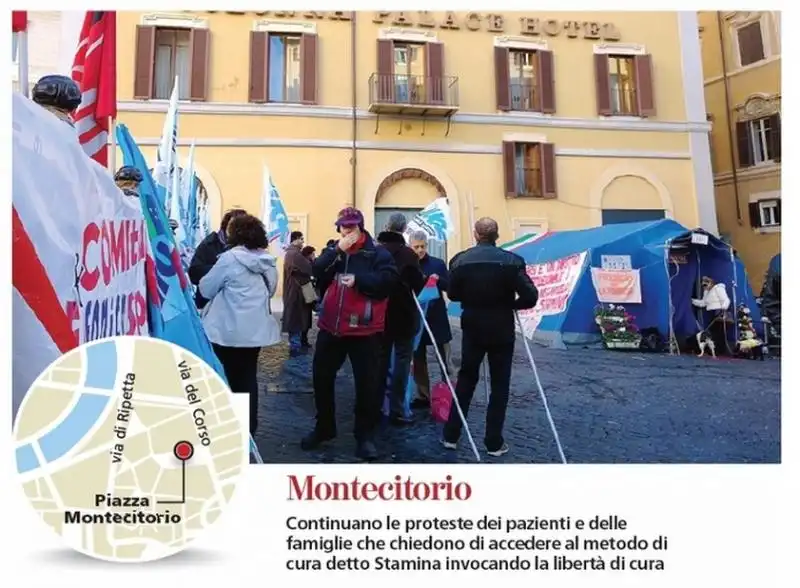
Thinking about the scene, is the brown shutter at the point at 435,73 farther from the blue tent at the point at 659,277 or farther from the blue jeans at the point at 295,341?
the blue jeans at the point at 295,341

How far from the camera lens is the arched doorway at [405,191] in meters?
7.12

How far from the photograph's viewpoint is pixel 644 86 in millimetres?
6969

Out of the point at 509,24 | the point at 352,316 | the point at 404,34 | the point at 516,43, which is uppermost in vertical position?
the point at 516,43

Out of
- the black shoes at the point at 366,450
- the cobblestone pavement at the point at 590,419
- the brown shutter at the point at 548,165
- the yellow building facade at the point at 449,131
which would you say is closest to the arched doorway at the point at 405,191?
the yellow building facade at the point at 449,131

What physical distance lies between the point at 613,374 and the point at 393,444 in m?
3.02

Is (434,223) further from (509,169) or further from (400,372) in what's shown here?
(509,169)

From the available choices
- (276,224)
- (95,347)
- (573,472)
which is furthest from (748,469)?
(276,224)

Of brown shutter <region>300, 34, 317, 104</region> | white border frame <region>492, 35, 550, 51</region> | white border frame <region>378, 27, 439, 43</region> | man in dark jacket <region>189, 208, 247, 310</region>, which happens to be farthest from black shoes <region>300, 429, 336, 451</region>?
brown shutter <region>300, 34, 317, 104</region>

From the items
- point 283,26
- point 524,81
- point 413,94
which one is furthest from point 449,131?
point 283,26

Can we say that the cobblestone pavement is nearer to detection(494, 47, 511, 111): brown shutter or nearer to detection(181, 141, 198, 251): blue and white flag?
detection(181, 141, 198, 251): blue and white flag

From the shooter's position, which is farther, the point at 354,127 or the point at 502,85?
the point at 502,85

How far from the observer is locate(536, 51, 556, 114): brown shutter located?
21.7 ft

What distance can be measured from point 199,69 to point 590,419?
5.60 metres

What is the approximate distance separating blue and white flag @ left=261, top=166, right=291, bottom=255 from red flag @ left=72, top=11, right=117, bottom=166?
3235 mm
